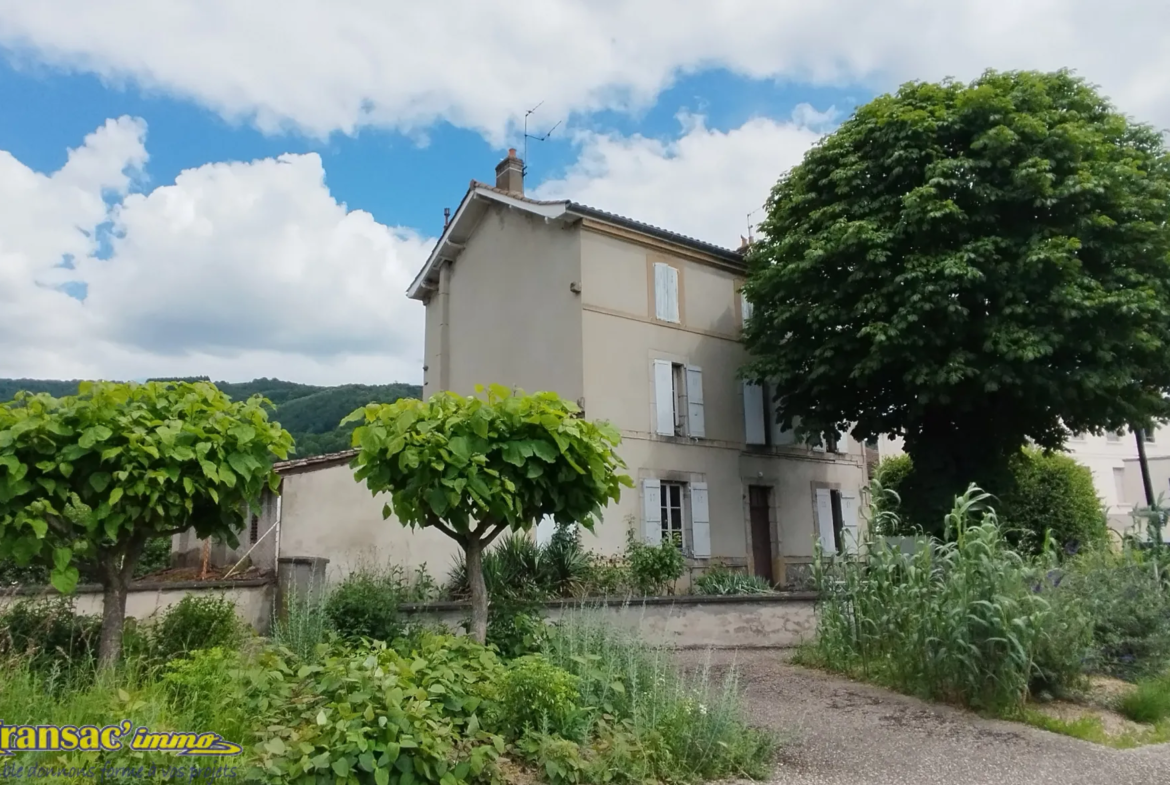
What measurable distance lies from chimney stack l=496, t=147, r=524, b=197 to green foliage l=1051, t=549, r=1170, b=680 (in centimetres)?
1267

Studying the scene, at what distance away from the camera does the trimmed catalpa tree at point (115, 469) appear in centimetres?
506

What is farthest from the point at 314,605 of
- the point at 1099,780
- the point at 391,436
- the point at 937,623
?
the point at 1099,780

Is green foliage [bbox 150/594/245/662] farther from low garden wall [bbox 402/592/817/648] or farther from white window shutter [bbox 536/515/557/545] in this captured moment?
white window shutter [bbox 536/515/557/545]

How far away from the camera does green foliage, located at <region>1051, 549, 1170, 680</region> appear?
768 cm

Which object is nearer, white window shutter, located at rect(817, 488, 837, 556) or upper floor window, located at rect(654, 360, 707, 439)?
upper floor window, located at rect(654, 360, 707, 439)

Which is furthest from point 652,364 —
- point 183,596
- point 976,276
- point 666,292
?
→ point 183,596

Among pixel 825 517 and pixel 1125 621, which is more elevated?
pixel 825 517

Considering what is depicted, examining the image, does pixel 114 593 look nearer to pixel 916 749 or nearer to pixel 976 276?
pixel 916 749

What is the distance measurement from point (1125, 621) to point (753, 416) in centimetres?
902

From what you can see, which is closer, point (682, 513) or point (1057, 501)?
point (682, 513)

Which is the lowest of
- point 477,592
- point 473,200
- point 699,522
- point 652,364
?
point 477,592

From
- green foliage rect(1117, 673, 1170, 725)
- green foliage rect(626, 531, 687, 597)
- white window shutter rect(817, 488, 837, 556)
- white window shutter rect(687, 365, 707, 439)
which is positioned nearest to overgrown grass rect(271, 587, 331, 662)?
green foliage rect(1117, 673, 1170, 725)

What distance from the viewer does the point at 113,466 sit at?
527 cm

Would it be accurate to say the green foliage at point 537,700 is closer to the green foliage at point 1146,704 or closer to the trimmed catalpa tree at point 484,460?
the trimmed catalpa tree at point 484,460
